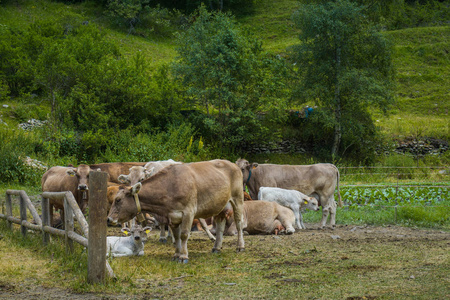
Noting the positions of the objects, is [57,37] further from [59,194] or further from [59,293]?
[59,293]

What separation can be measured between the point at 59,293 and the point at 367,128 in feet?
89.6

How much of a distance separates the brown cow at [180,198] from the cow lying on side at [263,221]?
2.21 metres

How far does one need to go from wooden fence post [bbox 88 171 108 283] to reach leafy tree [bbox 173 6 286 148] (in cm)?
2062

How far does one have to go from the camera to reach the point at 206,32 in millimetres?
29594

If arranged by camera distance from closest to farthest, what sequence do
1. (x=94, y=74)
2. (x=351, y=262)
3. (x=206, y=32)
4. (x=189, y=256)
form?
(x=351, y=262) < (x=189, y=256) < (x=94, y=74) < (x=206, y=32)

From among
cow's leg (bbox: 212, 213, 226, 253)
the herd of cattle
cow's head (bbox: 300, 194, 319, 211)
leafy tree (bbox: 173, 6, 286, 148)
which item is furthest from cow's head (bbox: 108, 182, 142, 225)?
leafy tree (bbox: 173, 6, 286, 148)

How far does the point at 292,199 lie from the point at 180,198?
209 inches

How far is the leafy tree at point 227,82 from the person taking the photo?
92.1ft

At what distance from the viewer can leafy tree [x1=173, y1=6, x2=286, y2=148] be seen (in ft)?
92.1

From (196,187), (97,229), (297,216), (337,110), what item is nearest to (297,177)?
(297,216)

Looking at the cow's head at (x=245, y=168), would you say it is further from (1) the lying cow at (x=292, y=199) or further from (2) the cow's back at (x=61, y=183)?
(2) the cow's back at (x=61, y=183)

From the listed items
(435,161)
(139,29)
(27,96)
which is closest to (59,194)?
(27,96)

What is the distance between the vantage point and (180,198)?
835cm

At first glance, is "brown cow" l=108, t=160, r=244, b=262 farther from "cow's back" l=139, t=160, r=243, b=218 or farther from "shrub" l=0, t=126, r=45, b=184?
"shrub" l=0, t=126, r=45, b=184
